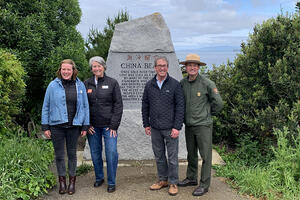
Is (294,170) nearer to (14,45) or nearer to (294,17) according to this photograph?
(294,17)

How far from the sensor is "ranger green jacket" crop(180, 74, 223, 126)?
12.2 feet

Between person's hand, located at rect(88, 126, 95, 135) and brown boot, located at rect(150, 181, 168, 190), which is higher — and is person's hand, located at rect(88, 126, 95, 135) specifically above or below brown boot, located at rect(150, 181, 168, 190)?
above

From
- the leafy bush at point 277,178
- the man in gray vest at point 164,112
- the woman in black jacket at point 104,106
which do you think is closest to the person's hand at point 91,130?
the woman in black jacket at point 104,106

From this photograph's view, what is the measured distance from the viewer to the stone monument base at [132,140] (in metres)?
5.38

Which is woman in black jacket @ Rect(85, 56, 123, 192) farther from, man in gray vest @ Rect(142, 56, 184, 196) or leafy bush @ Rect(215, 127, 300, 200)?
leafy bush @ Rect(215, 127, 300, 200)

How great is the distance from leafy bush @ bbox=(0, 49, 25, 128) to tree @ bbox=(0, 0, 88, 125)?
20.5 inches

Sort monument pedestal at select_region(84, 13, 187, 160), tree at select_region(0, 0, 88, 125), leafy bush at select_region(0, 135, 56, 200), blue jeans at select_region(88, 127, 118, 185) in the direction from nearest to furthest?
leafy bush at select_region(0, 135, 56, 200) → blue jeans at select_region(88, 127, 118, 185) → monument pedestal at select_region(84, 13, 187, 160) → tree at select_region(0, 0, 88, 125)

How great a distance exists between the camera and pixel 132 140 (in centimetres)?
539

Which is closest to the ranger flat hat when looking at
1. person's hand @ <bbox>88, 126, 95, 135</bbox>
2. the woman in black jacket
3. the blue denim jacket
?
the woman in black jacket

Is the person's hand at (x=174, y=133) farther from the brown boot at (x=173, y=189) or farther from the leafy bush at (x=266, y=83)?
the leafy bush at (x=266, y=83)

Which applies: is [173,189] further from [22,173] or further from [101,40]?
[101,40]

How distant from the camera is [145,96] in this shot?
388cm

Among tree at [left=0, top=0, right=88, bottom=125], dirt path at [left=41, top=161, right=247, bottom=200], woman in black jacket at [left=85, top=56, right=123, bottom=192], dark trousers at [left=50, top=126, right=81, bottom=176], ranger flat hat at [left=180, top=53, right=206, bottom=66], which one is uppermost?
tree at [left=0, top=0, right=88, bottom=125]

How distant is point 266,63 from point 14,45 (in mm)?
4567
